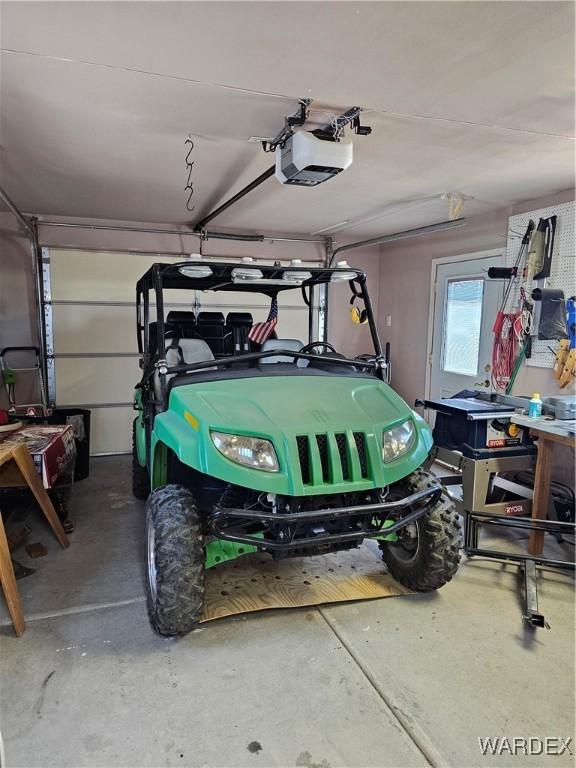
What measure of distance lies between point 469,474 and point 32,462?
112 inches

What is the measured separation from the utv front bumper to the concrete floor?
559mm

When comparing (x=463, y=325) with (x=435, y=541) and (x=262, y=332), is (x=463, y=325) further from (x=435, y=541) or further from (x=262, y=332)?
(x=435, y=541)

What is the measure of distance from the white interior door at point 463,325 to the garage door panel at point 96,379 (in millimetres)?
3694

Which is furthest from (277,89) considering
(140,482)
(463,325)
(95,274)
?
(95,274)

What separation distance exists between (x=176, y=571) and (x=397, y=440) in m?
1.20

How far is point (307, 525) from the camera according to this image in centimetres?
214

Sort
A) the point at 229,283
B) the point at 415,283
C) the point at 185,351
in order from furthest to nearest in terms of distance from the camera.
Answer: the point at 415,283
the point at 229,283
the point at 185,351


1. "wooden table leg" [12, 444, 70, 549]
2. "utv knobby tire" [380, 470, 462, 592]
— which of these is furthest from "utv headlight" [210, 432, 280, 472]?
"wooden table leg" [12, 444, 70, 549]

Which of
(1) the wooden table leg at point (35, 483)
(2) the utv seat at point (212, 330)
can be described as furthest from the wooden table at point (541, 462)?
(1) the wooden table leg at point (35, 483)

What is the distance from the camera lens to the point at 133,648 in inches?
87.5

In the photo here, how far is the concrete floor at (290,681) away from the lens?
5.60 feet

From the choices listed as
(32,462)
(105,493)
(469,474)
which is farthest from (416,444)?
(105,493)

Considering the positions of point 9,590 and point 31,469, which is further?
point 31,469

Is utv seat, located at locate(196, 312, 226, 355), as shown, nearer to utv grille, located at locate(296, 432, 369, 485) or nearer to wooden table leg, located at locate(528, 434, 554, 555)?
utv grille, located at locate(296, 432, 369, 485)
